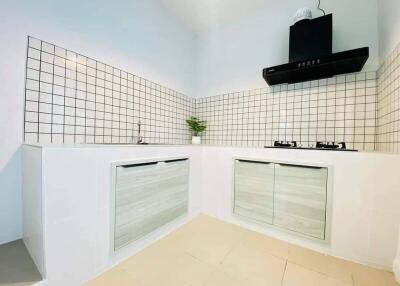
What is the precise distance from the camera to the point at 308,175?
1.46 metres

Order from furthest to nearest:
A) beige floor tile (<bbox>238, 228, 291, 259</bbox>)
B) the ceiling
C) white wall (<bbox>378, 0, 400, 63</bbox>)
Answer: the ceiling, beige floor tile (<bbox>238, 228, 291, 259</bbox>), white wall (<bbox>378, 0, 400, 63</bbox>)

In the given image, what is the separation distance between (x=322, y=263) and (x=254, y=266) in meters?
0.53

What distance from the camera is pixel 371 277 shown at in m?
1.14

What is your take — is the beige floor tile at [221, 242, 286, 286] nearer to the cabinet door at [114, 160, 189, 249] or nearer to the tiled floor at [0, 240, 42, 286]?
the cabinet door at [114, 160, 189, 249]

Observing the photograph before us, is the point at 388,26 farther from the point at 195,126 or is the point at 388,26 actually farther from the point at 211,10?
the point at 195,126

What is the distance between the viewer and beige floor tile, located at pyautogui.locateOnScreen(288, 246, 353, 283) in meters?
1.16

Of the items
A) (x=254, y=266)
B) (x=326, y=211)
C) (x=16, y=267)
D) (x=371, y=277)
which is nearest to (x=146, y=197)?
(x=16, y=267)

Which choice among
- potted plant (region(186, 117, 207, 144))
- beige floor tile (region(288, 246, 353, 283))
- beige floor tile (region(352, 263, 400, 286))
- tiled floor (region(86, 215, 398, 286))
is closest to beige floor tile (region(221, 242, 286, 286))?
tiled floor (region(86, 215, 398, 286))

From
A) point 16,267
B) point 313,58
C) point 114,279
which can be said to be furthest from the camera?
point 313,58

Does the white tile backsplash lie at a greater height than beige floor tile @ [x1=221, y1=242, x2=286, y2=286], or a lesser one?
greater

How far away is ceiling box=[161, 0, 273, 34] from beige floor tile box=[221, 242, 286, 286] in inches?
107

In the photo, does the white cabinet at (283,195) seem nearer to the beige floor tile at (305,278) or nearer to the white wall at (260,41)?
the beige floor tile at (305,278)

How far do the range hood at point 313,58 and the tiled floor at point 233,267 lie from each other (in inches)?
64.7

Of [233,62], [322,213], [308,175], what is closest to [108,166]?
[308,175]
